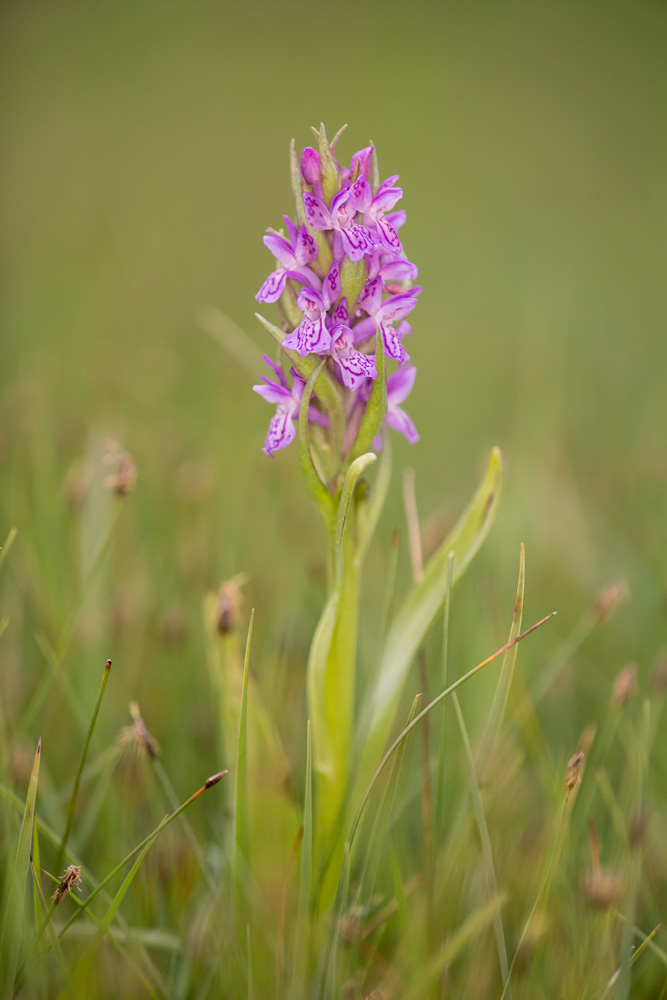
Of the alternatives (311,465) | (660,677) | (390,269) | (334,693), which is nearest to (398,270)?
(390,269)

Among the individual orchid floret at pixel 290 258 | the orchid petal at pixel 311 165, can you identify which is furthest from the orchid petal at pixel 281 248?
the orchid petal at pixel 311 165

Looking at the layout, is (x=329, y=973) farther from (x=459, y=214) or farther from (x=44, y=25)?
(x=44, y=25)

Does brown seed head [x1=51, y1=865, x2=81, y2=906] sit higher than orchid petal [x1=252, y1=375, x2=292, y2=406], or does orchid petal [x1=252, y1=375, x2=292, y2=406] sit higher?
orchid petal [x1=252, y1=375, x2=292, y2=406]

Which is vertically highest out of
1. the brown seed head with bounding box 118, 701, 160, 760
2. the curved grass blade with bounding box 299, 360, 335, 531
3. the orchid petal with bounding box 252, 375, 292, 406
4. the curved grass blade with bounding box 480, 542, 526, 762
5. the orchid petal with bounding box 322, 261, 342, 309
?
the orchid petal with bounding box 322, 261, 342, 309

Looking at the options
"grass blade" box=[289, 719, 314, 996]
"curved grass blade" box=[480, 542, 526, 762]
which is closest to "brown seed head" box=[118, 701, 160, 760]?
"grass blade" box=[289, 719, 314, 996]

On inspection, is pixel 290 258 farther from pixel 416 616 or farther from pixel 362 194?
pixel 416 616

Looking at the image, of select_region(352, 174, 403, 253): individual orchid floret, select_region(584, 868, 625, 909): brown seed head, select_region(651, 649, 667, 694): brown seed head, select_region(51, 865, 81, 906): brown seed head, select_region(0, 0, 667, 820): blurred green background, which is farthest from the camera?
select_region(0, 0, 667, 820): blurred green background

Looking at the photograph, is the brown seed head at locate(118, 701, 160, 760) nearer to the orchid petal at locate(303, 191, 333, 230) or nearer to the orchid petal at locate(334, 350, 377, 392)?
the orchid petal at locate(334, 350, 377, 392)

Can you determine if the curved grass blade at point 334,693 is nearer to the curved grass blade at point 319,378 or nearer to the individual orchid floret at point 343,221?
the curved grass blade at point 319,378
